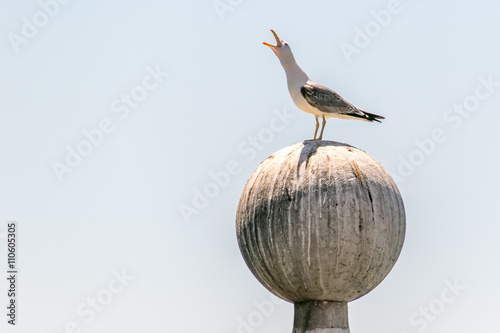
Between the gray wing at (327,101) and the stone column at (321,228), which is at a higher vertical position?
the gray wing at (327,101)

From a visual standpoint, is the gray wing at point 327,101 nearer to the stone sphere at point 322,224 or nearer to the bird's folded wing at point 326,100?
the bird's folded wing at point 326,100

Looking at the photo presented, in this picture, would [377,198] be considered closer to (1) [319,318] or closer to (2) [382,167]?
(2) [382,167]

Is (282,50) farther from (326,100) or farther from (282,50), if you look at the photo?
(326,100)

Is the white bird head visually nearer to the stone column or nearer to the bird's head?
the bird's head

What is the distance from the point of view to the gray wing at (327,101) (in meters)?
15.9

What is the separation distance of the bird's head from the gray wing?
80 centimetres

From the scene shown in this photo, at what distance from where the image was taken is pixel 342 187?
14062mm

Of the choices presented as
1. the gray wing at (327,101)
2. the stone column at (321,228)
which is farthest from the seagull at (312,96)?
the stone column at (321,228)

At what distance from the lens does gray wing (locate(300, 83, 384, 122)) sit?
1590cm

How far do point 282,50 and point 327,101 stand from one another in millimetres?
1472

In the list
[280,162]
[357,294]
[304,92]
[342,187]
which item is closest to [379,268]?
[357,294]

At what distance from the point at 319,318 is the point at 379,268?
1388 millimetres

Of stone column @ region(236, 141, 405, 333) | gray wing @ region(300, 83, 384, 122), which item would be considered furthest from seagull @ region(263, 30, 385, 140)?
stone column @ region(236, 141, 405, 333)

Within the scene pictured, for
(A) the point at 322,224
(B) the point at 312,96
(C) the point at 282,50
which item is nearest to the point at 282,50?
(C) the point at 282,50
